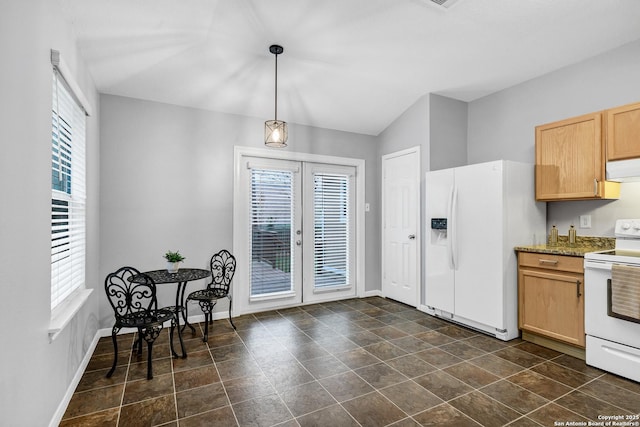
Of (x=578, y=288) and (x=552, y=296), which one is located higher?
(x=578, y=288)

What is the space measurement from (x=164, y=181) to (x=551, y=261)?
406cm

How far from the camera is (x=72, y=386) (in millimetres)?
2404

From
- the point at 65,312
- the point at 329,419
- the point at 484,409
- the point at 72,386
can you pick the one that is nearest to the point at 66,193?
the point at 65,312

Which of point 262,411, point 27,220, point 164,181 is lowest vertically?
point 262,411

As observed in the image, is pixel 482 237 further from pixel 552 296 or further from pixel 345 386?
pixel 345 386

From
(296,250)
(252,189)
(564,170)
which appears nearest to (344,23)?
(252,189)

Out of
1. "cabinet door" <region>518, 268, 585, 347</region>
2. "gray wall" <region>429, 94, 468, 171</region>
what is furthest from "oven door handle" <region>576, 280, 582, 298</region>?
"gray wall" <region>429, 94, 468, 171</region>

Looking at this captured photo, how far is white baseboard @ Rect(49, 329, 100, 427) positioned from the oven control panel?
448 cm

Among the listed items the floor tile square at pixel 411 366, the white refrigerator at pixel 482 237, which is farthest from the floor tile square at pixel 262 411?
the white refrigerator at pixel 482 237

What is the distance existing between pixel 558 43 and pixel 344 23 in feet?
6.85

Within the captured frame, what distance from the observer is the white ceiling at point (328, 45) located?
106 inches

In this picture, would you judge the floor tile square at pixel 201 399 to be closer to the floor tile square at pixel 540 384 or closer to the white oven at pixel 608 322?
the floor tile square at pixel 540 384

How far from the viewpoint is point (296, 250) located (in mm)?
4617

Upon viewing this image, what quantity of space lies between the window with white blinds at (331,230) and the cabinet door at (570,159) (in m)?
2.44
